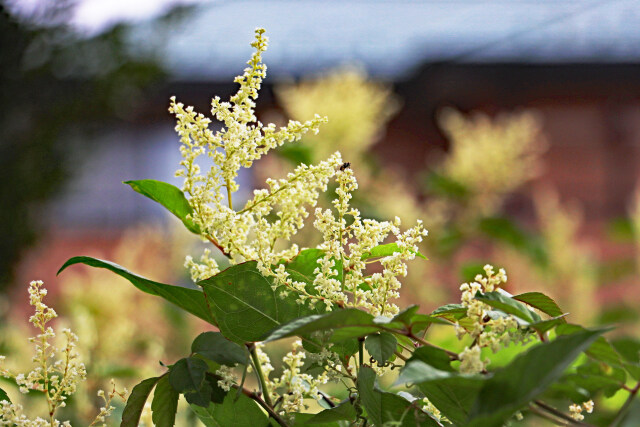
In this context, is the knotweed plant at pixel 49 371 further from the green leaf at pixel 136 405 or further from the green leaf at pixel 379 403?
the green leaf at pixel 379 403

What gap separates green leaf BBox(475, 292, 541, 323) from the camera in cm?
28

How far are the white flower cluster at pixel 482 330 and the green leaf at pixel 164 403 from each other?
0.15m

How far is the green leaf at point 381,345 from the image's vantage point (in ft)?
0.96

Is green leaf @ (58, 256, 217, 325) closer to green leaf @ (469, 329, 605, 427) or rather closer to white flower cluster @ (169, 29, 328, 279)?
white flower cluster @ (169, 29, 328, 279)

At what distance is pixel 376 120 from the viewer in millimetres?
1849

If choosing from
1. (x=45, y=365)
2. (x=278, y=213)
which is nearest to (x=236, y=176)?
(x=278, y=213)

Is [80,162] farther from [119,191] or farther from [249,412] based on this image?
[249,412]

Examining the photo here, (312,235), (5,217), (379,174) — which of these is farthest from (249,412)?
(5,217)

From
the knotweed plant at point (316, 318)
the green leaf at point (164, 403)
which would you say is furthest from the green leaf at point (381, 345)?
the green leaf at point (164, 403)

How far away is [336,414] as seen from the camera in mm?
317

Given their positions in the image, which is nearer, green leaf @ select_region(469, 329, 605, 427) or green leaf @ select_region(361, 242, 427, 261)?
green leaf @ select_region(469, 329, 605, 427)

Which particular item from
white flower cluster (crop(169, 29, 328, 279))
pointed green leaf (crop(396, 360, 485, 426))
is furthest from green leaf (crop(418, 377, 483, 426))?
white flower cluster (crop(169, 29, 328, 279))

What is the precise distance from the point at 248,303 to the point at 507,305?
0.41 feet

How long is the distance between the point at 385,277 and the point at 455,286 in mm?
4633
